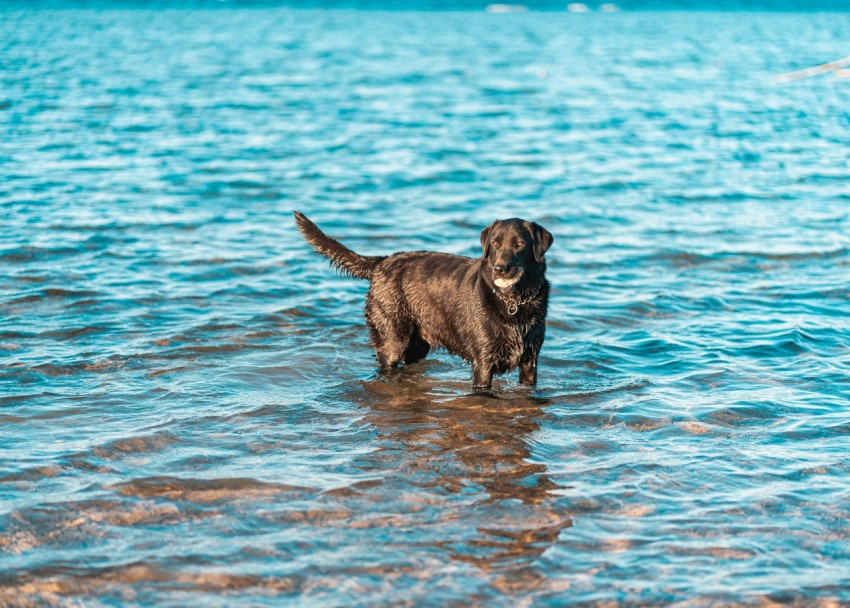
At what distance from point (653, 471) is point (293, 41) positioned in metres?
67.6

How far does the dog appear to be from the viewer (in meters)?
8.79

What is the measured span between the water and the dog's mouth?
1142 millimetres

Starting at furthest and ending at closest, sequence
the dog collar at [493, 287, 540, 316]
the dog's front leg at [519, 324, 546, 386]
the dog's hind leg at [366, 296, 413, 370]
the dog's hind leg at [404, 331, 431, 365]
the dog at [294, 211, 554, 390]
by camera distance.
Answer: the dog's hind leg at [404, 331, 431, 365]
the dog's hind leg at [366, 296, 413, 370]
the dog's front leg at [519, 324, 546, 386]
the dog collar at [493, 287, 540, 316]
the dog at [294, 211, 554, 390]

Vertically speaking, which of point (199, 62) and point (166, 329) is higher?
point (199, 62)

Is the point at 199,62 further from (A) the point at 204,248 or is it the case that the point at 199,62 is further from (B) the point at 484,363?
(B) the point at 484,363

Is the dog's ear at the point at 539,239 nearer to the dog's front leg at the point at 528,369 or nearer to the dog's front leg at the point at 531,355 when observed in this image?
the dog's front leg at the point at 531,355

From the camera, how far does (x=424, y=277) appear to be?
31.7ft

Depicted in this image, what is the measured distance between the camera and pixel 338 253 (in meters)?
10.2

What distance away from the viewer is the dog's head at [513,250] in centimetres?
862

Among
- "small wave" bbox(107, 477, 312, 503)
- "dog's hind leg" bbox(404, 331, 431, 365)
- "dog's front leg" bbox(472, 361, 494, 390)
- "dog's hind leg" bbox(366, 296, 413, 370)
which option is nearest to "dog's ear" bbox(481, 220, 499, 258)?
"dog's front leg" bbox(472, 361, 494, 390)

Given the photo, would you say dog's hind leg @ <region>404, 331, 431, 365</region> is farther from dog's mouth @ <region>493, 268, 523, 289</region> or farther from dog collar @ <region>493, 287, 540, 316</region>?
dog's mouth @ <region>493, 268, 523, 289</region>

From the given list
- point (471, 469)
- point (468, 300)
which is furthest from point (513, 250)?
point (471, 469)

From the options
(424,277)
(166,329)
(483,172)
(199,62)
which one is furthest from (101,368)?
(199,62)

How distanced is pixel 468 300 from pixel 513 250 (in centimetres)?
78
